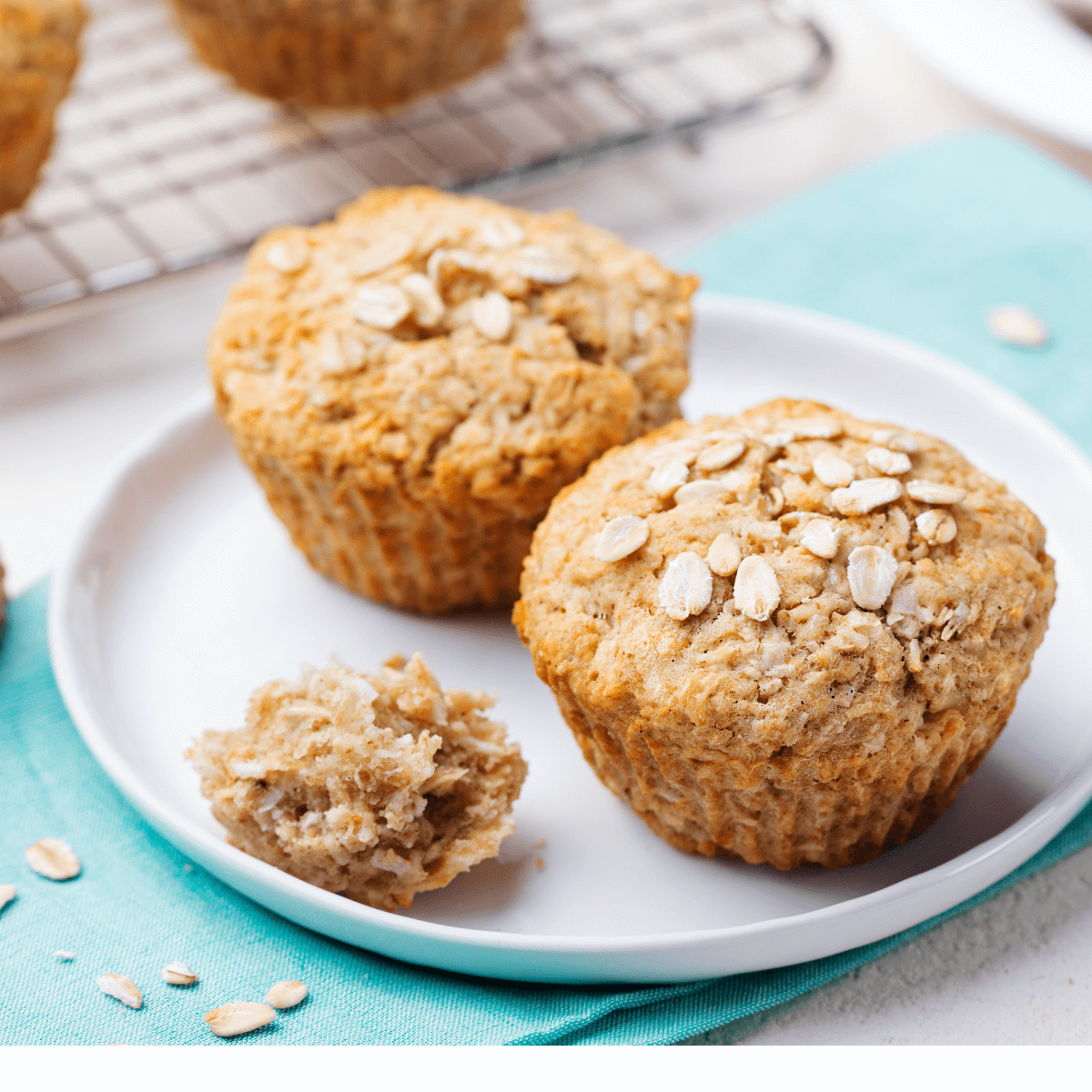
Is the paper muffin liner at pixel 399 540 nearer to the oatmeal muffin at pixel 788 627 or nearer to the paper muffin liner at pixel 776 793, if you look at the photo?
the oatmeal muffin at pixel 788 627

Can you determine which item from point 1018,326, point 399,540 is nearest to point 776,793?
point 399,540

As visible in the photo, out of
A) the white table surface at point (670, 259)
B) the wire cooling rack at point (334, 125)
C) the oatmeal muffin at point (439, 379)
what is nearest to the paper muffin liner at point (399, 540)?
the oatmeal muffin at point (439, 379)

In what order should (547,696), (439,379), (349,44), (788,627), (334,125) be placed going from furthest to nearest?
(334,125), (349,44), (547,696), (439,379), (788,627)

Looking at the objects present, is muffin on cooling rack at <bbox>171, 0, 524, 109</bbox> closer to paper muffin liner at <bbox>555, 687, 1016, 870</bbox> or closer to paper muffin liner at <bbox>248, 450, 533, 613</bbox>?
paper muffin liner at <bbox>248, 450, 533, 613</bbox>

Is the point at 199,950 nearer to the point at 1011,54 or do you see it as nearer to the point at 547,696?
the point at 547,696

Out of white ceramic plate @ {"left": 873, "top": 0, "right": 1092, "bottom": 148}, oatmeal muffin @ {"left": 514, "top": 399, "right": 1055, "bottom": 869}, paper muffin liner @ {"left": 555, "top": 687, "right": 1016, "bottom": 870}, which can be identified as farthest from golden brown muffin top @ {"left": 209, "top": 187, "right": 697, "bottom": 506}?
white ceramic plate @ {"left": 873, "top": 0, "right": 1092, "bottom": 148}
